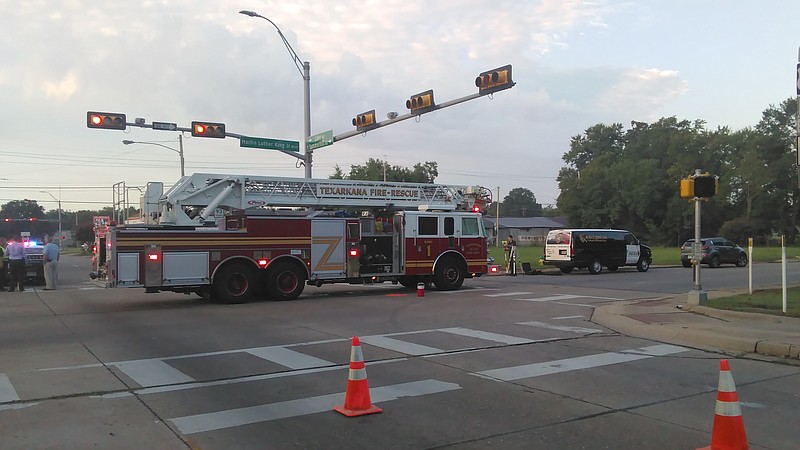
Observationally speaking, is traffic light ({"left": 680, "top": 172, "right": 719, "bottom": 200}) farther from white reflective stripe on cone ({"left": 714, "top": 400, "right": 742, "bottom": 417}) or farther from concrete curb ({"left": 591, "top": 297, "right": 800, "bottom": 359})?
white reflective stripe on cone ({"left": 714, "top": 400, "right": 742, "bottom": 417})

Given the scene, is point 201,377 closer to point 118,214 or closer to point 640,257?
point 118,214

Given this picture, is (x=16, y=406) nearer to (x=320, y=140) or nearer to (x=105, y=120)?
(x=105, y=120)

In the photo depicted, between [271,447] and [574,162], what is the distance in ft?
344

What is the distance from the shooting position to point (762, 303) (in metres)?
13.3

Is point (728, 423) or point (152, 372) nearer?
point (728, 423)

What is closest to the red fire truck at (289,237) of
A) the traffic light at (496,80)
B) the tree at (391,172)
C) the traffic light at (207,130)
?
the traffic light at (496,80)

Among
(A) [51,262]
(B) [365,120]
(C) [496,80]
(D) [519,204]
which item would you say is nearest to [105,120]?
(A) [51,262]

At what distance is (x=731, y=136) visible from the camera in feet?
277

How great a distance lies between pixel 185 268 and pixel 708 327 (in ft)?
38.1

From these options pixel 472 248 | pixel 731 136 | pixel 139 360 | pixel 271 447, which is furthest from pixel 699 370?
pixel 731 136

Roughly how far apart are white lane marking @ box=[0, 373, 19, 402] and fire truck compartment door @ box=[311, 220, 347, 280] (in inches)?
408

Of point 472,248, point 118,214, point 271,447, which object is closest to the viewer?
point 271,447

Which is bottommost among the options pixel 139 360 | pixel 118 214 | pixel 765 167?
pixel 139 360

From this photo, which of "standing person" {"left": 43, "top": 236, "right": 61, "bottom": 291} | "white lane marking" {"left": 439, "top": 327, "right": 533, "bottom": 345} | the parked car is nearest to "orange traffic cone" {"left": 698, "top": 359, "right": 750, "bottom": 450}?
"white lane marking" {"left": 439, "top": 327, "right": 533, "bottom": 345}
